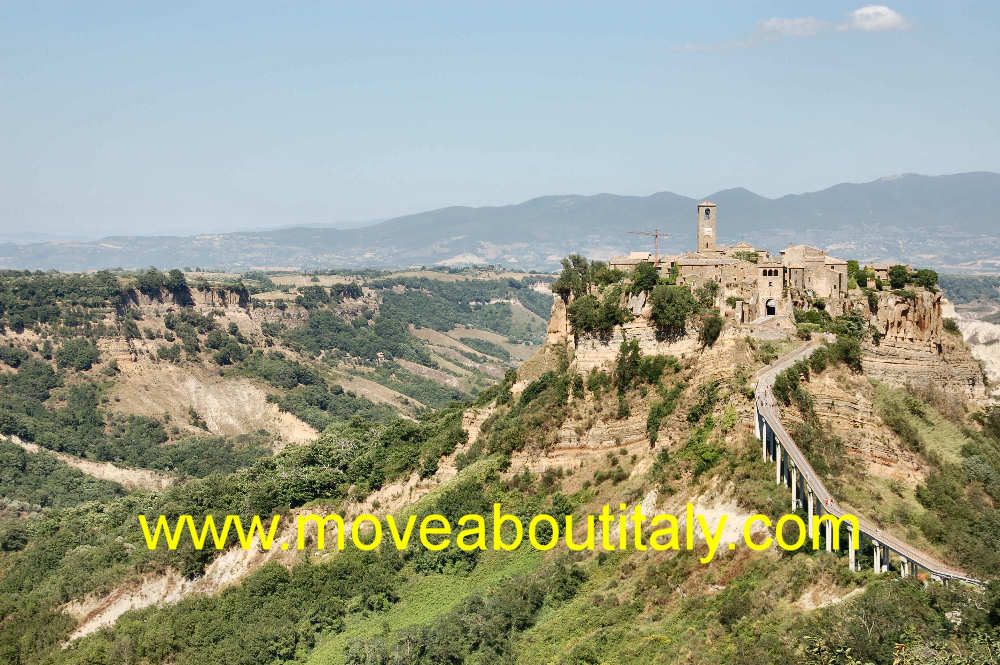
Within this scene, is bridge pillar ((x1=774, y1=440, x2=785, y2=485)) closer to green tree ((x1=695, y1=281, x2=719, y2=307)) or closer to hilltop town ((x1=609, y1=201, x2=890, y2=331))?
hilltop town ((x1=609, y1=201, x2=890, y2=331))

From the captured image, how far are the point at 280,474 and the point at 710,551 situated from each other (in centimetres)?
3003

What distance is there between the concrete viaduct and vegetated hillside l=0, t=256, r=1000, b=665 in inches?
23.0

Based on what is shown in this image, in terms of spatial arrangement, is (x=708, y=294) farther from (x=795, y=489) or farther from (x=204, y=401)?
(x=204, y=401)

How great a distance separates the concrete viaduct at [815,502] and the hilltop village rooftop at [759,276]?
7.05m

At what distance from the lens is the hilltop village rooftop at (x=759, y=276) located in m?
45.1

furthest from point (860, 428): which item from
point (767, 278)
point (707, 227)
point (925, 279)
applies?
point (707, 227)

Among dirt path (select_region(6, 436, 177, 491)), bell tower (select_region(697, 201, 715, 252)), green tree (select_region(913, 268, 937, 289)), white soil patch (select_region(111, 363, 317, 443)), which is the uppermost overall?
bell tower (select_region(697, 201, 715, 252))

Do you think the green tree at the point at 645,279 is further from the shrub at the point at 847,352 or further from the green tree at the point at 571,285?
the shrub at the point at 847,352

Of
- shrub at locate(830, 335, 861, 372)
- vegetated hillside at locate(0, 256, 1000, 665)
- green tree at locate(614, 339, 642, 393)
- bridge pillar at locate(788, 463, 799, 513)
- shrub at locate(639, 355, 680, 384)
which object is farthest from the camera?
green tree at locate(614, 339, 642, 393)

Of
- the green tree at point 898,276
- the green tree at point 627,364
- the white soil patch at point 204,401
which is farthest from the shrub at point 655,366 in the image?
the white soil patch at point 204,401

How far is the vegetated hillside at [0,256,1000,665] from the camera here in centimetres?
2886

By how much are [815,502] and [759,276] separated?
55.9 feet

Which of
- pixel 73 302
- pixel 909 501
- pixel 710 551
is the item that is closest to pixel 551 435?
pixel 710 551

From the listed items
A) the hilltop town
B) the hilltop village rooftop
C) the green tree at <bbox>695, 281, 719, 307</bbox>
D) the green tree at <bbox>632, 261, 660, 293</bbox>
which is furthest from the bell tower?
the green tree at <bbox>695, 281, 719, 307</bbox>
